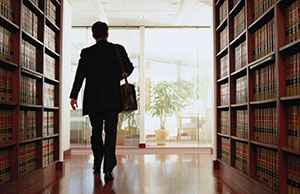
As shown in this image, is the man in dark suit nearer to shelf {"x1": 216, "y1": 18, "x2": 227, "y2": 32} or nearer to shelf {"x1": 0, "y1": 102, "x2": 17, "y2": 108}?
shelf {"x1": 0, "y1": 102, "x2": 17, "y2": 108}

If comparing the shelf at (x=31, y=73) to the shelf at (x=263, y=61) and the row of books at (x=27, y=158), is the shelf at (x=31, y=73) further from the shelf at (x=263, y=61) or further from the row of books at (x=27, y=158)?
the shelf at (x=263, y=61)

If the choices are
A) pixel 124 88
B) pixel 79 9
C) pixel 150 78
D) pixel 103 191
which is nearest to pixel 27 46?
pixel 124 88

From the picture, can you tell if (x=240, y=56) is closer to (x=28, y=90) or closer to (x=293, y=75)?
(x=293, y=75)

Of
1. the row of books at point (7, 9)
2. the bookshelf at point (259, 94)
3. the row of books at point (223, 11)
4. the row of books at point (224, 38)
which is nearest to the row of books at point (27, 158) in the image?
the row of books at point (7, 9)

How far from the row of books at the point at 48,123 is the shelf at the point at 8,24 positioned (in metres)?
1.12

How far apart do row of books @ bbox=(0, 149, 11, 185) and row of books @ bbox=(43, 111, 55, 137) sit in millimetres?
890

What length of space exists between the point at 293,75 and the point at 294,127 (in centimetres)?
30

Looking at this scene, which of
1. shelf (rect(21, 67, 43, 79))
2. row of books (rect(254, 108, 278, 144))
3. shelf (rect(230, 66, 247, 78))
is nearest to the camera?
row of books (rect(254, 108, 278, 144))

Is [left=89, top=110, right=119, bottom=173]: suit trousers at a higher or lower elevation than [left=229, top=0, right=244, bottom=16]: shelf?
lower

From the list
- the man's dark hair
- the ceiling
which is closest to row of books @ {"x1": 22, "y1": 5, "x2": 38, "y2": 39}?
the man's dark hair

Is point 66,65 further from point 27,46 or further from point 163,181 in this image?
point 163,181

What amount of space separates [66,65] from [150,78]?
2.22m

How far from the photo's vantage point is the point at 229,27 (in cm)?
339

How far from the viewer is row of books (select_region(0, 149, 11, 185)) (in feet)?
7.81
